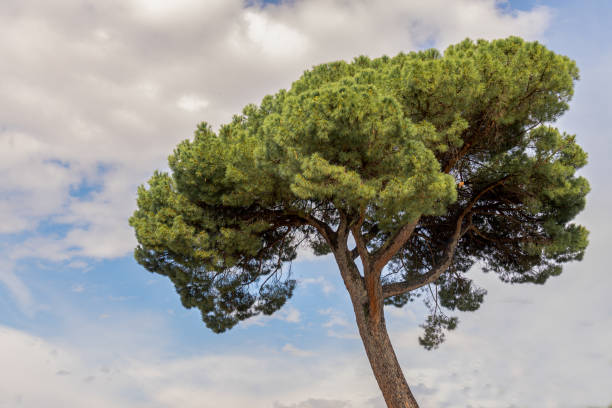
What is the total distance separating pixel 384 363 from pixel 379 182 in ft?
11.1

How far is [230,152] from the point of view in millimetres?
7371

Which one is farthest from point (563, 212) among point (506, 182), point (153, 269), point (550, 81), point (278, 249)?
point (153, 269)

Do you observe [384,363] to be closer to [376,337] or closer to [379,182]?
[376,337]

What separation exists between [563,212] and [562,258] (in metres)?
1.64

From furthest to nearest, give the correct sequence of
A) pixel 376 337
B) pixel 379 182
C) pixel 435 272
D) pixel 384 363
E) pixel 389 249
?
pixel 435 272
pixel 389 249
pixel 376 337
pixel 384 363
pixel 379 182

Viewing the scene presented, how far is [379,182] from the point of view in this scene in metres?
6.47

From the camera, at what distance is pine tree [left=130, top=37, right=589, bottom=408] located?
20.7ft

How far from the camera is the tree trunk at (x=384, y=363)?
7.60 meters

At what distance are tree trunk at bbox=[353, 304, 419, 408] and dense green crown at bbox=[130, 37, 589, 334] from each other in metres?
Answer: 1.80

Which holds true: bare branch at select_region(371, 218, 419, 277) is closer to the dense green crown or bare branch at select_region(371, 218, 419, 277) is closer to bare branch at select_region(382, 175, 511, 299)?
the dense green crown

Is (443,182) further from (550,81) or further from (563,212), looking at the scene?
(563,212)

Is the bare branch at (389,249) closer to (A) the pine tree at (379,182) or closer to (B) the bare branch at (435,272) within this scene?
(A) the pine tree at (379,182)

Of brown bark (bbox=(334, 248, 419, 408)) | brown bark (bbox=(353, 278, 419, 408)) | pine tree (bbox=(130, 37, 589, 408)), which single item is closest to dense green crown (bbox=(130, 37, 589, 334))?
pine tree (bbox=(130, 37, 589, 408))

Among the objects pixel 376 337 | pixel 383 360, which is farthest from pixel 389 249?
pixel 383 360
